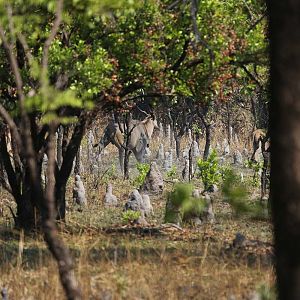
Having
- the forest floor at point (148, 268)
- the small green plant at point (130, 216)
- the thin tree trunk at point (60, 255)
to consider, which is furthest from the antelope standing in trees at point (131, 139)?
the thin tree trunk at point (60, 255)

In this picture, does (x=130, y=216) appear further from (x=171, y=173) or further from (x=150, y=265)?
(x=171, y=173)

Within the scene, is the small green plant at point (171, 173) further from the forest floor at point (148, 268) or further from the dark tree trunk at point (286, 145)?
the dark tree trunk at point (286, 145)

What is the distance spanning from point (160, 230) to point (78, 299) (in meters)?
8.88

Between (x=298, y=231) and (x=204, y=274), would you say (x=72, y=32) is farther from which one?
(x=298, y=231)

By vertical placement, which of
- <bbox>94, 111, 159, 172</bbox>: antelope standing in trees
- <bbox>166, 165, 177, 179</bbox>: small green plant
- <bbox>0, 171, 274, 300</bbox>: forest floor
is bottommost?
<bbox>0, 171, 274, 300</bbox>: forest floor

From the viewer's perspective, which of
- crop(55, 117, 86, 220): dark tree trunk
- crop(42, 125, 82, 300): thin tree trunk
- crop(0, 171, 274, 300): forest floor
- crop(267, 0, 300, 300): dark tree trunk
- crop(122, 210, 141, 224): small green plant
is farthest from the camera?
crop(122, 210, 141, 224): small green plant

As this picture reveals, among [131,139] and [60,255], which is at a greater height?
[131,139]

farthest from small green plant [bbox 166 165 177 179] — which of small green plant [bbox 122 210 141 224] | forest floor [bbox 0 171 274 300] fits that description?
forest floor [bbox 0 171 274 300]

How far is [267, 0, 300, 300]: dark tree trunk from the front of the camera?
325cm

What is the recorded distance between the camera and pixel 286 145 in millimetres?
3256

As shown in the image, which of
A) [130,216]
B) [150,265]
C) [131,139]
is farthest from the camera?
[131,139]

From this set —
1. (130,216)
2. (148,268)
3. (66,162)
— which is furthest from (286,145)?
(130,216)

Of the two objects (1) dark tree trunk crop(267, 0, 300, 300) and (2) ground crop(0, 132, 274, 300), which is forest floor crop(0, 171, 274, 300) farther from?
(1) dark tree trunk crop(267, 0, 300, 300)

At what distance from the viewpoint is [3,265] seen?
9461mm
